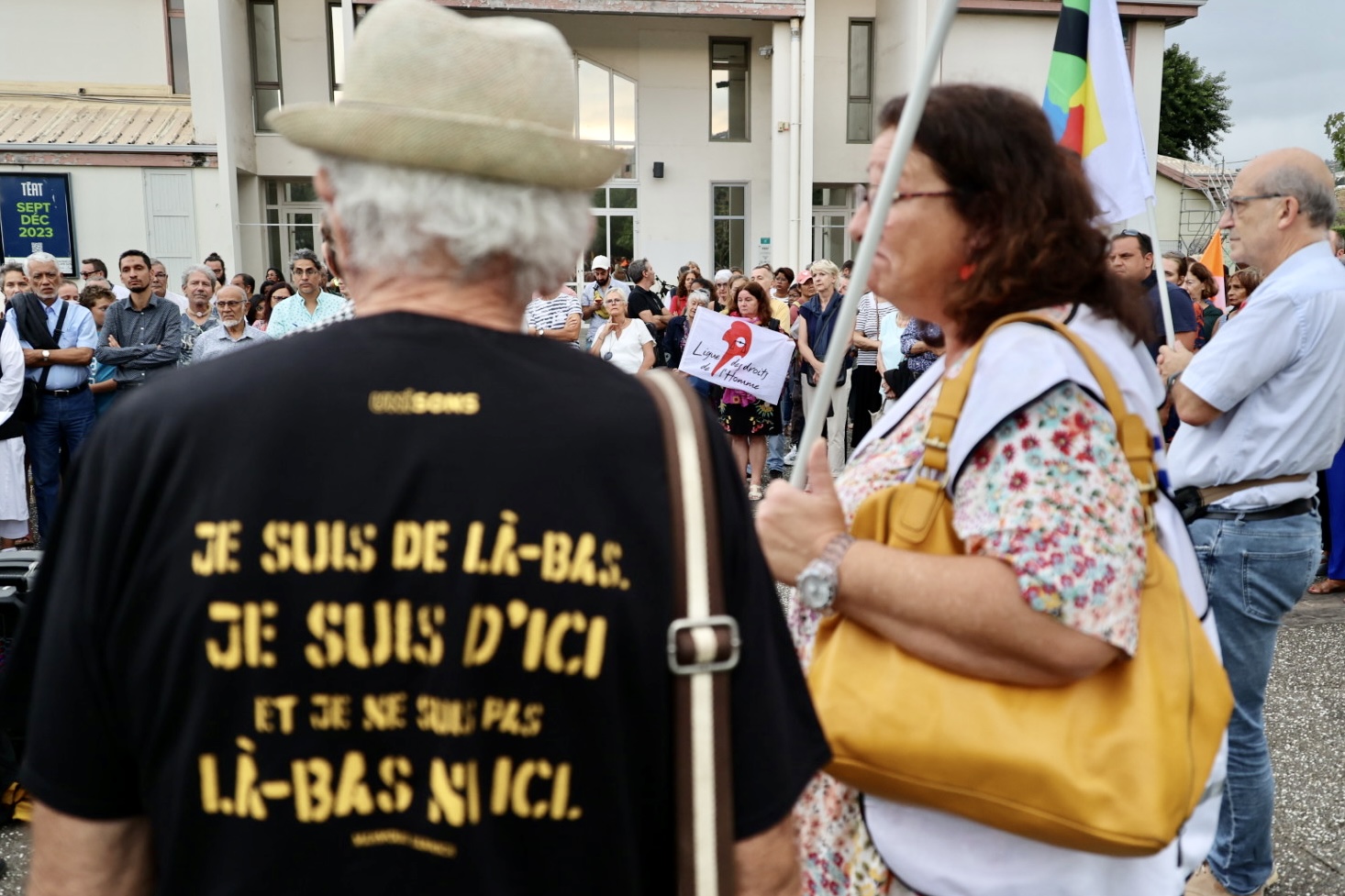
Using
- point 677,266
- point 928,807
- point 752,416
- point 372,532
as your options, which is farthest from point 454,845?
point 677,266

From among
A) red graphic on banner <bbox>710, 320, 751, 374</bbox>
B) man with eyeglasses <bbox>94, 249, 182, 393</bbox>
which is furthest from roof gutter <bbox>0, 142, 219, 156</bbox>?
red graphic on banner <bbox>710, 320, 751, 374</bbox>

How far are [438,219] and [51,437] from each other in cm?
794

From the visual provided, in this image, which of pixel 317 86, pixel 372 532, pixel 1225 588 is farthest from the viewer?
pixel 317 86

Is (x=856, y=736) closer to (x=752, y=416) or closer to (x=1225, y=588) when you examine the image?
(x=1225, y=588)

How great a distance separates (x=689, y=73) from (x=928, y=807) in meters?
21.2

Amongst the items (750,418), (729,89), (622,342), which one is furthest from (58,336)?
(729,89)

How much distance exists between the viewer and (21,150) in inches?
724

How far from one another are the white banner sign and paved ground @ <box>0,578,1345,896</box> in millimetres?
4436

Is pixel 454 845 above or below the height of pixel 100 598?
below

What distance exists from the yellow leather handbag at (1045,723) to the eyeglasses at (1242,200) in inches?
74.5

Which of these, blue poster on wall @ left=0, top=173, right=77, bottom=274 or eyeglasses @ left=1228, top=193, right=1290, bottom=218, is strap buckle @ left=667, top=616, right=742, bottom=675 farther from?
blue poster on wall @ left=0, top=173, right=77, bottom=274

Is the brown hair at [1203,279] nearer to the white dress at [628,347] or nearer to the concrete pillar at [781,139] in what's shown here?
the white dress at [628,347]

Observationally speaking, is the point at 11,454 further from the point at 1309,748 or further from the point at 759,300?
the point at 1309,748

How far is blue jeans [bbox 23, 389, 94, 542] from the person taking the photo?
25.5 ft
